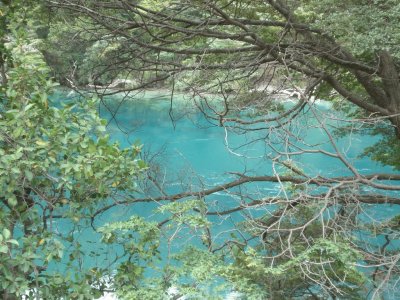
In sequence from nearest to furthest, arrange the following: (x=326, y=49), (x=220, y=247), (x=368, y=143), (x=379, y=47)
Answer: (x=220, y=247), (x=379, y=47), (x=326, y=49), (x=368, y=143)

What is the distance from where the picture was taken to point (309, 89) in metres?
6.75

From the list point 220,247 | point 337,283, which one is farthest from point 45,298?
point 337,283

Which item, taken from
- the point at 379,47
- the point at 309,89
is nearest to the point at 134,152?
the point at 379,47

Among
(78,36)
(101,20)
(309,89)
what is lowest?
(309,89)

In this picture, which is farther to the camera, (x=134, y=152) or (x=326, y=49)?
(x=326, y=49)

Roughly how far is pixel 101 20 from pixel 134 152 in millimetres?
3051

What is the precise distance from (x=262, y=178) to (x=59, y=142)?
12.0 ft

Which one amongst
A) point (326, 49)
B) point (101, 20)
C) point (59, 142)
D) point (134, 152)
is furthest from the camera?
point (326, 49)

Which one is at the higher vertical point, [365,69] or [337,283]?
[365,69]

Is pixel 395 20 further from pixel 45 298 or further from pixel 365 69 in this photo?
pixel 45 298

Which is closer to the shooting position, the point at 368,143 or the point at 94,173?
the point at 94,173

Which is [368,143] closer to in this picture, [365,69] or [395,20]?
[365,69]

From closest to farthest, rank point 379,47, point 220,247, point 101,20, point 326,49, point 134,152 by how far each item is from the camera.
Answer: point 134,152, point 220,247, point 379,47, point 101,20, point 326,49

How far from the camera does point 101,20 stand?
634cm
